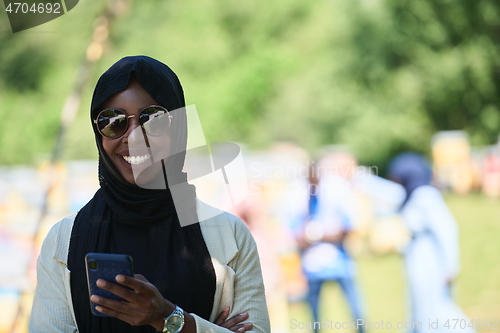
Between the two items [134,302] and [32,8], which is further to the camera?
[32,8]

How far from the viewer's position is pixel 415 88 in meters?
13.8

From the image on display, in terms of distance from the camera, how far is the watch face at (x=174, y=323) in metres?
1.14

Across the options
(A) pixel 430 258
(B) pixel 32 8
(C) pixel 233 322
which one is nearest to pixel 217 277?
(C) pixel 233 322

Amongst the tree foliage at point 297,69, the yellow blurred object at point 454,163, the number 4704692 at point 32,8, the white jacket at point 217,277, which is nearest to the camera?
the white jacket at point 217,277

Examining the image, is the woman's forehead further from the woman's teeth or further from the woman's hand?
the woman's hand

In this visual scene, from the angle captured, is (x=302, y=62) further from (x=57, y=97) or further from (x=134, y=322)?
(x=134, y=322)

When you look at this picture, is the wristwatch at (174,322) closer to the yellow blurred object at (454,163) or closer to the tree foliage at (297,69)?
the yellow blurred object at (454,163)

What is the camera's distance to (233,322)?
4.26ft

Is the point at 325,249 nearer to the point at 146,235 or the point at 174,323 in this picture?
the point at 146,235

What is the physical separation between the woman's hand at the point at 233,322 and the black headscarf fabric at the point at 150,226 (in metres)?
0.04

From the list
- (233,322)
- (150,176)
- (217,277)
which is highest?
(150,176)

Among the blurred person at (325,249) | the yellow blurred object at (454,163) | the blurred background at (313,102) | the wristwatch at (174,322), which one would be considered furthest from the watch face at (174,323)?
the yellow blurred object at (454,163)

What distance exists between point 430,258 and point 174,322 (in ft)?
11.9

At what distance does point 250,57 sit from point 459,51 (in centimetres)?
600
